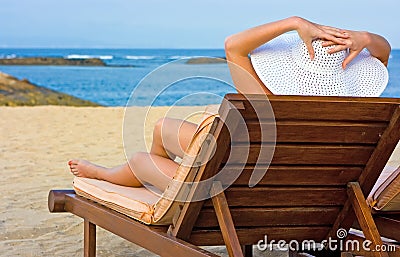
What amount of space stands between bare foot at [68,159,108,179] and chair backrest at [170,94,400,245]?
742mm

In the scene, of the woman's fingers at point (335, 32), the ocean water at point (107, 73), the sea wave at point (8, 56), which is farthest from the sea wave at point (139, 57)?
the woman's fingers at point (335, 32)

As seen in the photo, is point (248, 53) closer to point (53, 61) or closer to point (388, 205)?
point (388, 205)

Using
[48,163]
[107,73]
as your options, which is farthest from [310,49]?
[107,73]

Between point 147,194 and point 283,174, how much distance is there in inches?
24.3

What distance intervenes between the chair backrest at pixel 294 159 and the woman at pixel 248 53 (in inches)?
8.0

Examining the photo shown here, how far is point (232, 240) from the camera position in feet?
7.62

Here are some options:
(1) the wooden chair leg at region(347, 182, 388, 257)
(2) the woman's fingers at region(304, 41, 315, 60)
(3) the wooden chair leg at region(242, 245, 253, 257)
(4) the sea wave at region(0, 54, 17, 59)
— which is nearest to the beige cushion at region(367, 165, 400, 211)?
(1) the wooden chair leg at region(347, 182, 388, 257)

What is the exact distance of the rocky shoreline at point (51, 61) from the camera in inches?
1305

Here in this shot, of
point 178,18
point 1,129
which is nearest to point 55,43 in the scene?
point 178,18

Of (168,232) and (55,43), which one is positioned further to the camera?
(55,43)

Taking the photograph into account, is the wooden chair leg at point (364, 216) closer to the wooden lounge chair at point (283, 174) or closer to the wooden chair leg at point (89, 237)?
the wooden lounge chair at point (283, 174)

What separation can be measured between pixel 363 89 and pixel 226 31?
27980 millimetres

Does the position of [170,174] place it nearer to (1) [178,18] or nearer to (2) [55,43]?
(1) [178,18]

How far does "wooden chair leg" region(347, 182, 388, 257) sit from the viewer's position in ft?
7.92
